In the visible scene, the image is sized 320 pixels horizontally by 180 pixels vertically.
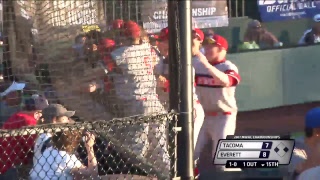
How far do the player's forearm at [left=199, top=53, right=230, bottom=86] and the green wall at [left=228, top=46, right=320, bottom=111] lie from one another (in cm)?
20

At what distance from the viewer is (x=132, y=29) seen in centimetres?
471

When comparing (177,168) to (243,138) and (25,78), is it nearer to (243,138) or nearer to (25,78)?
(243,138)

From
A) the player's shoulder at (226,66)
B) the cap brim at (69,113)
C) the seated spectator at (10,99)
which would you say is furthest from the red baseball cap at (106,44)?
the player's shoulder at (226,66)

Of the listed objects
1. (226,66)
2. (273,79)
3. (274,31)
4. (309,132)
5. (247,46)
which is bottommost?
(309,132)

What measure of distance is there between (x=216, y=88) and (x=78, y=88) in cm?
99

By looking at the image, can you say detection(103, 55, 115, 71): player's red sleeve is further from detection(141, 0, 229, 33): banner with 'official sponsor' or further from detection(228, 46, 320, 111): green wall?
detection(228, 46, 320, 111): green wall

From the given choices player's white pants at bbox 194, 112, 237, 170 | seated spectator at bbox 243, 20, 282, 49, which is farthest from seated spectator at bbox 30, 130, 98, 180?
seated spectator at bbox 243, 20, 282, 49

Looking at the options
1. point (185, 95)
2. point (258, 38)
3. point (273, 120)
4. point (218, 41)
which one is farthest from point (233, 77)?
point (185, 95)

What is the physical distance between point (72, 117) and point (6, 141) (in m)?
0.44

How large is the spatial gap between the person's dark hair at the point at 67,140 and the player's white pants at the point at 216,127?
96 cm

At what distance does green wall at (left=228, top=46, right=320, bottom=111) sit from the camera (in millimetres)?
5262

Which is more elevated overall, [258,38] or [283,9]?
[283,9]
